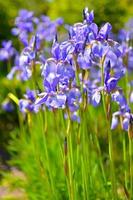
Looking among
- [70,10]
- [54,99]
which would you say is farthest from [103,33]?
[70,10]

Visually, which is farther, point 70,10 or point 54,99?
point 70,10

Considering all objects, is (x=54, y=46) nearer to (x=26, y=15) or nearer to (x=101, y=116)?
(x=26, y=15)

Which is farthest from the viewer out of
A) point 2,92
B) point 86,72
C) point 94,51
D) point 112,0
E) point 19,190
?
point 2,92

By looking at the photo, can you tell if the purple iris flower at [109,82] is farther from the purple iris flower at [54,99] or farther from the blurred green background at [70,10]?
the blurred green background at [70,10]

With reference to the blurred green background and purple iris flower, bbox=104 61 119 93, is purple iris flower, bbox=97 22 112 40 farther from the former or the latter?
the blurred green background

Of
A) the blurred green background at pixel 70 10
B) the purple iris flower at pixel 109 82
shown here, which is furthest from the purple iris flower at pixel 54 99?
the blurred green background at pixel 70 10

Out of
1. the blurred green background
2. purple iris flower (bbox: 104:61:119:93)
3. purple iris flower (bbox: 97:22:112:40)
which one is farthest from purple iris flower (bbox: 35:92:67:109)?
the blurred green background

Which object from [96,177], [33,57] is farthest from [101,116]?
[33,57]

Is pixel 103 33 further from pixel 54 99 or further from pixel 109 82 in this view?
pixel 54 99
